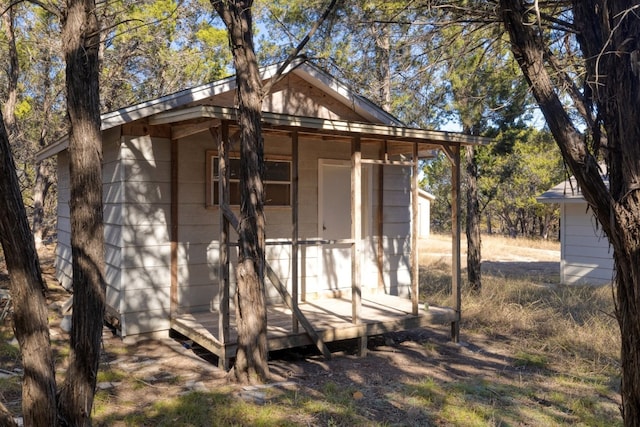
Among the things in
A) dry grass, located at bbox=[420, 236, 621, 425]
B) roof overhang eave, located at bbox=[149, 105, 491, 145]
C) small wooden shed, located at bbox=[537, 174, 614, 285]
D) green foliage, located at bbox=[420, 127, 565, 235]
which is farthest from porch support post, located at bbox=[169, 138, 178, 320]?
green foliage, located at bbox=[420, 127, 565, 235]

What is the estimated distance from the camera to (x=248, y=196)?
537cm

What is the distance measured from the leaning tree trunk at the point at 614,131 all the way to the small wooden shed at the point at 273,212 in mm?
3473

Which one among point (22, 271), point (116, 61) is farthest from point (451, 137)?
point (116, 61)

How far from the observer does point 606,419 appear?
4.64 m

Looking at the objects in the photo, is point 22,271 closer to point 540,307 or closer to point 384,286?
point 384,286

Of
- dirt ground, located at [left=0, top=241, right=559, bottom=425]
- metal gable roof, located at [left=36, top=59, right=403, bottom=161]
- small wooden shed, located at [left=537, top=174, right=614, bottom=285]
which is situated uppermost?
metal gable roof, located at [left=36, top=59, right=403, bottom=161]

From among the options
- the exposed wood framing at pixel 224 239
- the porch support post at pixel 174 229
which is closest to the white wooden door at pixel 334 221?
the porch support post at pixel 174 229

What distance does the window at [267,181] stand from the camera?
7363 millimetres

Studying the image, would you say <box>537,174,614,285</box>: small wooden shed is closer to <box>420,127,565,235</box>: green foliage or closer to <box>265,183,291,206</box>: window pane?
<box>265,183,291,206</box>: window pane

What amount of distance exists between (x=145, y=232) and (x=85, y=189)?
3935 millimetres

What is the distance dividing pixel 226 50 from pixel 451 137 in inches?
475

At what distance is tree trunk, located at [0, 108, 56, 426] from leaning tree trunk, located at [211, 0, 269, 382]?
2.75 meters

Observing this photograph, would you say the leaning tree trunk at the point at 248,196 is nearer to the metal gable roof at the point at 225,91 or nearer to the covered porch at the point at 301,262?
the covered porch at the point at 301,262

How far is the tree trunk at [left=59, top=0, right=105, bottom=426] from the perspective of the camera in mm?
3000
